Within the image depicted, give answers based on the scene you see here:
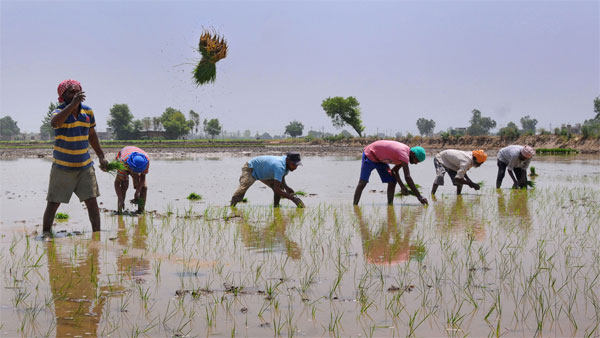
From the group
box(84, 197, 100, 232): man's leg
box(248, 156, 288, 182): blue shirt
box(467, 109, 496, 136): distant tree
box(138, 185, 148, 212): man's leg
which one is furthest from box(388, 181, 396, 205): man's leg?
box(467, 109, 496, 136): distant tree

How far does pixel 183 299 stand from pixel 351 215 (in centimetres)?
510

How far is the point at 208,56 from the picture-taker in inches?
349

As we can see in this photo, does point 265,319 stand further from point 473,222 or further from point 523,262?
point 473,222

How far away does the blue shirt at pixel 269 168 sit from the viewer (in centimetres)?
926

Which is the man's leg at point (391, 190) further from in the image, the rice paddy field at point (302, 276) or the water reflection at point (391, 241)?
the rice paddy field at point (302, 276)

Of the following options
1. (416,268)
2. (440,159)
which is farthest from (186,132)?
(416,268)

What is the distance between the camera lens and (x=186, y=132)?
99.2 m

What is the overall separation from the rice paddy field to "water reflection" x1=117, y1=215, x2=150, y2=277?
0.02 meters

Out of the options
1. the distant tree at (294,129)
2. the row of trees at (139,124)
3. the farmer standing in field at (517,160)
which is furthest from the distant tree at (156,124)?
the farmer standing in field at (517,160)

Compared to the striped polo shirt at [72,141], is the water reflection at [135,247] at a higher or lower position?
lower

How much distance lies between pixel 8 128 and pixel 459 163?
17510 centimetres

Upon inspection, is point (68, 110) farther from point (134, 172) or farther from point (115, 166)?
point (134, 172)

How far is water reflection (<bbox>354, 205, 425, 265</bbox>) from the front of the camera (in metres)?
5.57

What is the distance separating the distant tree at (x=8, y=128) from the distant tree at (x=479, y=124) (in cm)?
12552
